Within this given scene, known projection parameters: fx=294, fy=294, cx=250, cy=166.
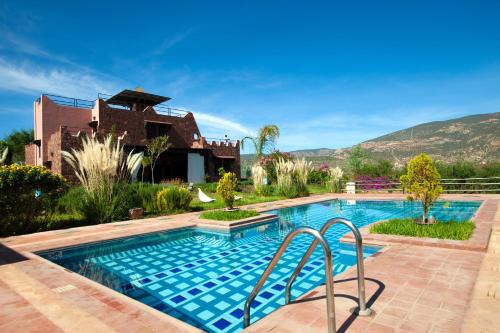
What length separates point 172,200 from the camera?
1109cm

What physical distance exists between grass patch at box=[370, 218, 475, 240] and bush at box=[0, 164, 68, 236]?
8335 millimetres

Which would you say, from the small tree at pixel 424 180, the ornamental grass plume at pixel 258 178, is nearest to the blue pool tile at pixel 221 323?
the small tree at pixel 424 180

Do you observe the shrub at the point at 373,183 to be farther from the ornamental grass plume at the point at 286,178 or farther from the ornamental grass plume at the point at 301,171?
the ornamental grass plume at the point at 286,178

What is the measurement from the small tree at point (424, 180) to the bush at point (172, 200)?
7.67m

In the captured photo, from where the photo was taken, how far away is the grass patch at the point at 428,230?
5.56 meters

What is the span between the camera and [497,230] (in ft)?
20.9

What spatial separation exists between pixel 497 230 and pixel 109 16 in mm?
14688

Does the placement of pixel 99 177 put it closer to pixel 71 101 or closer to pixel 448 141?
pixel 71 101

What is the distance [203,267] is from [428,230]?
449 cm

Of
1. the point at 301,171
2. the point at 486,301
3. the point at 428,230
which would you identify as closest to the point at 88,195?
the point at 428,230

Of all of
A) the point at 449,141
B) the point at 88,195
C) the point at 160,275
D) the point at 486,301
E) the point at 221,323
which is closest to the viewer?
the point at 486,301

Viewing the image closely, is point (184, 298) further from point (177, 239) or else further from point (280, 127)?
point (280, 127)

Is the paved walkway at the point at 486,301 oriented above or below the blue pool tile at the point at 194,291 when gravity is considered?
above

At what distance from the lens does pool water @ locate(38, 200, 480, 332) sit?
370cm
